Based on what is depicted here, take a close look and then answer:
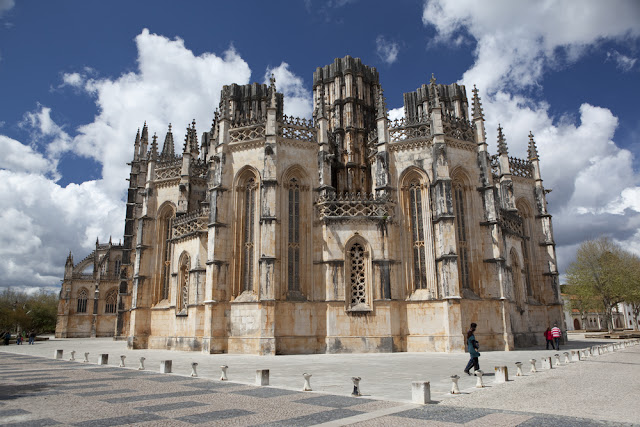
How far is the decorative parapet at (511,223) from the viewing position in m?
31.3

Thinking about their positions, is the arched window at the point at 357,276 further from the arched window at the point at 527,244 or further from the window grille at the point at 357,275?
the arched window at the point at 527,244

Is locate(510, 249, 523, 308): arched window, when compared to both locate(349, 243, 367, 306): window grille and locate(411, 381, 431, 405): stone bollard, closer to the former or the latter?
locate(349, 243, 367, 306): window grille

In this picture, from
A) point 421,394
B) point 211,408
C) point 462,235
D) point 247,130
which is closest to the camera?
point 211,408

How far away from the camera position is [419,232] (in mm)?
28078

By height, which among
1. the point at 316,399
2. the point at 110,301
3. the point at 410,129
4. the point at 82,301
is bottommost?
the point at 316,399

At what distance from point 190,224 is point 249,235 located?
5.98 m

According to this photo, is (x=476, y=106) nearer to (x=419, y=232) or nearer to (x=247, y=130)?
(x=419, y=232)

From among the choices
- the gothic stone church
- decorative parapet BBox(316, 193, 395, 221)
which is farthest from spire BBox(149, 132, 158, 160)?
decorative parapet BBox(316, 193, 395, 221)

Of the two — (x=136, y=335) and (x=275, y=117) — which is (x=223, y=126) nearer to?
(x=275, y=117)

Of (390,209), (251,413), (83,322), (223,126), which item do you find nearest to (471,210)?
(390,209)

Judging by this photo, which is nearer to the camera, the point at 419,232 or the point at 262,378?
the point at 262,378

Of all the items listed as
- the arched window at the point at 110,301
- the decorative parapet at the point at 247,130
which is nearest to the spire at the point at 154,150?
the decorative parapet at the point at 247,130

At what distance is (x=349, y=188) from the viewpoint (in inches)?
1368

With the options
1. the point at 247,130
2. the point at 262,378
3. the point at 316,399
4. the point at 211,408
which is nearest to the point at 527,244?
the point at 247,130
